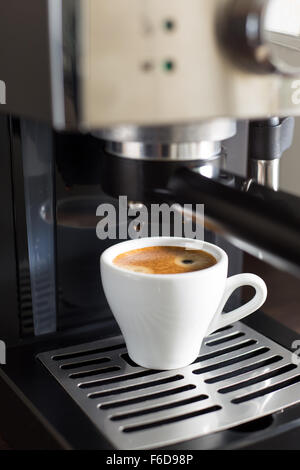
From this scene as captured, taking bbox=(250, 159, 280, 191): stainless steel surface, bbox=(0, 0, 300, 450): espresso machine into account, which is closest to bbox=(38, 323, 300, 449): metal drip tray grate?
bbox=(0, 0, 300, 450): espresso machine

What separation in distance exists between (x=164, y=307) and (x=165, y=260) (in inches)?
1.9

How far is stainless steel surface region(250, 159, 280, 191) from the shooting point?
441 mm

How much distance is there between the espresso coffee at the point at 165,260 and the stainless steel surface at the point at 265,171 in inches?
2.7

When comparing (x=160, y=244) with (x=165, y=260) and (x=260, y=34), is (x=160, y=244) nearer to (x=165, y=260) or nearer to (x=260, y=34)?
(x=165, y=260)

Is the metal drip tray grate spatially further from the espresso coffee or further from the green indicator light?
the green indicator light

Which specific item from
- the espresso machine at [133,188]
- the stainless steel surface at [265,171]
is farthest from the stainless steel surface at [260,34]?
the stainless steel surface at [265,171]

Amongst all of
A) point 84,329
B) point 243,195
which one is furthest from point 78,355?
point 243,195

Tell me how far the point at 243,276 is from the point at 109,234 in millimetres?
106

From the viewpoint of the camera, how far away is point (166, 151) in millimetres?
362

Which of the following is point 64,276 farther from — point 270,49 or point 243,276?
point 270,49

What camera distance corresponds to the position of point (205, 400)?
429mm

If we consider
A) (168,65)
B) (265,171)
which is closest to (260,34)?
(168,65)

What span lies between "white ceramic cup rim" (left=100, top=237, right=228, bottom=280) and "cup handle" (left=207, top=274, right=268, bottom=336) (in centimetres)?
3

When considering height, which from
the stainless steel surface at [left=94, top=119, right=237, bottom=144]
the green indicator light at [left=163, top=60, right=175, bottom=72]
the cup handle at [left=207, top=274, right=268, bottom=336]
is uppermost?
the green indicator light at [left=163, top=60, right=175, bottom=72]
